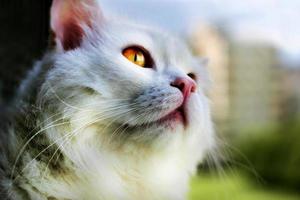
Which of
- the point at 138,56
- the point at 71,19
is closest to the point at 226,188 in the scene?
the point at 138,56

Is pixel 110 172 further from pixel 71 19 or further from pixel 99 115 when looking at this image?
pixel 71 19

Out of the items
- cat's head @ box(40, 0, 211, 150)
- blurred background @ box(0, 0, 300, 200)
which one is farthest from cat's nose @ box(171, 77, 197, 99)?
blurred background @ box(0, 0, 300, 200)

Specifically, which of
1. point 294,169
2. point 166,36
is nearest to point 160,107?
point 166,36

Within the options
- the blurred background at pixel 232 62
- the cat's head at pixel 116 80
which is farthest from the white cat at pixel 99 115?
the blurred background at pixel 232 62

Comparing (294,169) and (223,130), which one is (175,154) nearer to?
(223,130)

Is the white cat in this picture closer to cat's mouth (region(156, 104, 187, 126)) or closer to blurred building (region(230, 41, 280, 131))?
cat's mouth (region(156, 104, 187, 126))

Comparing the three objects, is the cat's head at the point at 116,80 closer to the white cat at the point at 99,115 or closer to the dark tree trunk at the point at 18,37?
the white cat at the point at 99,115
